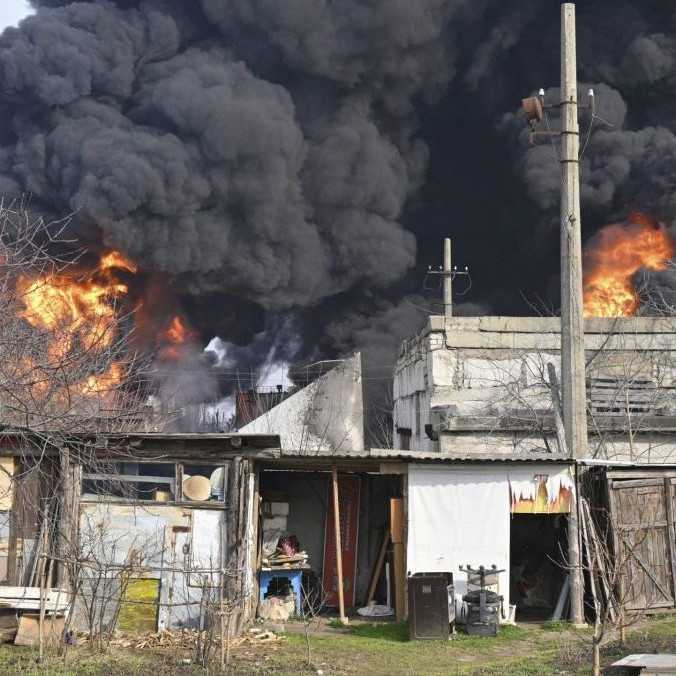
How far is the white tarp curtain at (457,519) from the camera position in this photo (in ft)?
46.3

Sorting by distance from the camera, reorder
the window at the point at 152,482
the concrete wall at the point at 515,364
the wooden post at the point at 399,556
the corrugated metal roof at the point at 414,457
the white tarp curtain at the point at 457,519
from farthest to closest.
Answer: the concrete wall at the point at 515,364 → the wooden post at the point at 399,556 → the white tarp curtain at the point at 457,519 → the corrugated metal roof at the point at 414,457 → the window at the point at 152,482

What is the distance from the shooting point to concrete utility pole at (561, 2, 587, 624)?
14259mm

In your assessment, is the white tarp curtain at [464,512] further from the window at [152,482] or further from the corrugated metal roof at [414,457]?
the window at [152,482]

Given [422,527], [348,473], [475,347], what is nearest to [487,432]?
[475,347]

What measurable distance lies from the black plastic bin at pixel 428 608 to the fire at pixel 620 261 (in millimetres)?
19381

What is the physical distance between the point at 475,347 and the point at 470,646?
1258 cm

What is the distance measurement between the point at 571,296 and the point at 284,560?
6293mm

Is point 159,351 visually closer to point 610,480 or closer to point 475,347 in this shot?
point 475,347

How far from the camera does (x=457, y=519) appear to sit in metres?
14.2

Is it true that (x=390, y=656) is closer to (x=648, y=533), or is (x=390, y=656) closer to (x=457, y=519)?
(x=457, y=519)

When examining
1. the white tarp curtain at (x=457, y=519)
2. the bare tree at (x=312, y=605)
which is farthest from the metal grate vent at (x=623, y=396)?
the bare tree at (x=312, y=605)

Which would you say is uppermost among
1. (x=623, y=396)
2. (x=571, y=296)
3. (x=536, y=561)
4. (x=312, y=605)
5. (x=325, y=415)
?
(x=571, y=296)

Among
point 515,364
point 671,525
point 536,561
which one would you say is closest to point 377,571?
point 536,561

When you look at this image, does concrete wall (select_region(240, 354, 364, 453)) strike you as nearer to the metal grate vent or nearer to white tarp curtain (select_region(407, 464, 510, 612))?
the metal grate vent
